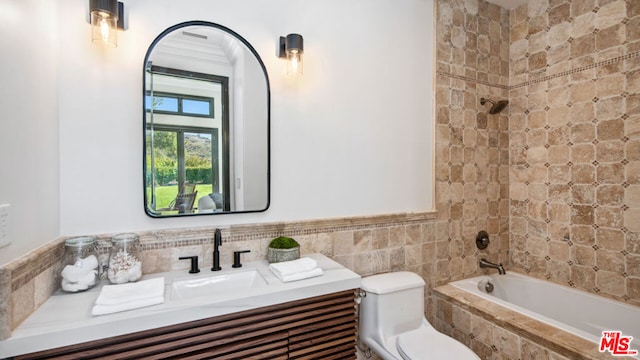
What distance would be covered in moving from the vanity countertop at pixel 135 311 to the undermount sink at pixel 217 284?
0.12 ft

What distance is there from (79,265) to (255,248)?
80 centimetres

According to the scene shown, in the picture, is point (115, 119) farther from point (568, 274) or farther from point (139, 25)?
point (568, 274)

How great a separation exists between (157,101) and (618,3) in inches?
121

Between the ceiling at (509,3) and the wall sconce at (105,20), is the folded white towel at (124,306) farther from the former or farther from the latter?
the ceiling at (509,3)

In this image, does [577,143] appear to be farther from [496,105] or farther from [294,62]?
[294,62]

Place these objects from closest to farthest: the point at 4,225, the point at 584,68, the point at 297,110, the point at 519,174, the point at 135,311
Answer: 1. the point at 4,225
2. the point at 135,311
3. the point at 297,110
4. the point at 584,68
5. the point at 519,174

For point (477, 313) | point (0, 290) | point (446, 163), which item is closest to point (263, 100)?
point (0, 290)

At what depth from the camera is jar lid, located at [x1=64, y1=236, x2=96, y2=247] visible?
4.33 ft

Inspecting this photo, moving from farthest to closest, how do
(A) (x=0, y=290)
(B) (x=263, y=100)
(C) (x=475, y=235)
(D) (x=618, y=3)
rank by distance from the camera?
(C) (x=475, y=235) → (D) (x=618, y=3) → (B) (x=263, y=100) → (A) (x=0, y=290)

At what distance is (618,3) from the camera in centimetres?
210

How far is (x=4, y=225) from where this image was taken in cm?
96

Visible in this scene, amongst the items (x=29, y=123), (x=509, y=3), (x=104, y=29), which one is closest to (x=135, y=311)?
(x=29, y=123)

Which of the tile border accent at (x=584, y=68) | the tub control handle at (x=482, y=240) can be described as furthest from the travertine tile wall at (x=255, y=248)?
the tile border accent at (x=584, y=68)

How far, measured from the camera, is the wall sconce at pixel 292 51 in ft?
5.84
